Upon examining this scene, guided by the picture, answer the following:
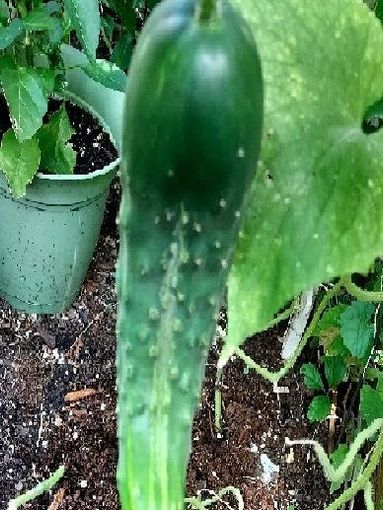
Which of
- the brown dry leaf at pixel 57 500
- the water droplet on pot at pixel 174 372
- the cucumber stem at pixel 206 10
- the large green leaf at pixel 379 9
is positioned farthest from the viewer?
the brown dry leaf at pixel 57 500

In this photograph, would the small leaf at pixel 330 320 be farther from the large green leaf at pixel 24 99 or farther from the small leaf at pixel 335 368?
the large green leaf at pixel 24 99

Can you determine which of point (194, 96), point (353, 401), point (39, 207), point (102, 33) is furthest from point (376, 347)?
point (194, 96)

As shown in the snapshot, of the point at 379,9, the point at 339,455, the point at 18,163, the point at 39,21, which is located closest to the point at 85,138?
the point at 18,163

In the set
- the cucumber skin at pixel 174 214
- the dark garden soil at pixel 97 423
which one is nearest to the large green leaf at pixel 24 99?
the dark garden soil at pixel 97 423

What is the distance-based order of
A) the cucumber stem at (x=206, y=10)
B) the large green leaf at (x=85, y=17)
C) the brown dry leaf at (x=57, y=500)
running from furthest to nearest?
the brown dry leaf at (x=57, y=500) → the large green leaf at (x=85, y=17) → the cucumber stem at (x=206, y=10)

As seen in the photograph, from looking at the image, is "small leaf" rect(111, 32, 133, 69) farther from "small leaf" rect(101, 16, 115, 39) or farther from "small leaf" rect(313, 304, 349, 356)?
"small leaf" rect(313, 304, 349, 356)
